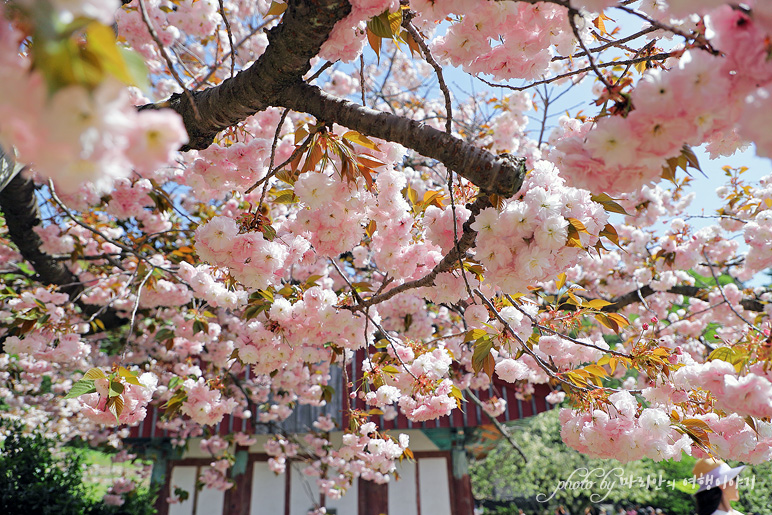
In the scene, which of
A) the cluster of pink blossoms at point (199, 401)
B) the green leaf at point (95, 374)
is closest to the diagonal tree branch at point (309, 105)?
the green leaf at point (95, 374)

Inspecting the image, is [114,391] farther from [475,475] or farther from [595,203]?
[475,475]

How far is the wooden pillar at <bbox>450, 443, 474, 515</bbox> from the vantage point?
6.33 meters

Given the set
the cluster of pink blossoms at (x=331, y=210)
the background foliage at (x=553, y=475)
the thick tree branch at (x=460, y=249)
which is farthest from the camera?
the background foliage at (x=553, y=475)

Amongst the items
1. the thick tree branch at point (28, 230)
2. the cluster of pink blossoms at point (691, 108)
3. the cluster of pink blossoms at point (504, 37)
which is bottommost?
the cluster of pink blossoms at point (691, 108)

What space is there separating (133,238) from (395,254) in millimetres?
2652

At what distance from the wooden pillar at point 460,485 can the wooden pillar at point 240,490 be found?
3.03 metres

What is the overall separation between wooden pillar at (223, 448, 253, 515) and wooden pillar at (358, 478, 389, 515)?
1689 millimetres

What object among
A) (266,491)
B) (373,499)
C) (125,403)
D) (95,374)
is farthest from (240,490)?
(95,374)

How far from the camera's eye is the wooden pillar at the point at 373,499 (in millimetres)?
→ 6348

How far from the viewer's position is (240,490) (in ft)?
21.3

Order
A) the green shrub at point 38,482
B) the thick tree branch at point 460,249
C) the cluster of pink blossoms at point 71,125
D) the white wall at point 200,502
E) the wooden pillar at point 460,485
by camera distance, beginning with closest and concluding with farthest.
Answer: the cluster of pink blossoms at point 71,125
the thick tree branch at point 460,249
the green shrub at point 38,482
the wooden pillar at point 460,485
the white wall at point 200,502

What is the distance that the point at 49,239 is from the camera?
3428 mm

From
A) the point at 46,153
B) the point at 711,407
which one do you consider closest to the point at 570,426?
the point at 711,407

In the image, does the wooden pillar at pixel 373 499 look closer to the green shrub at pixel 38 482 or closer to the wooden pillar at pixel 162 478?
the wooden pillar at pixel 162 478
